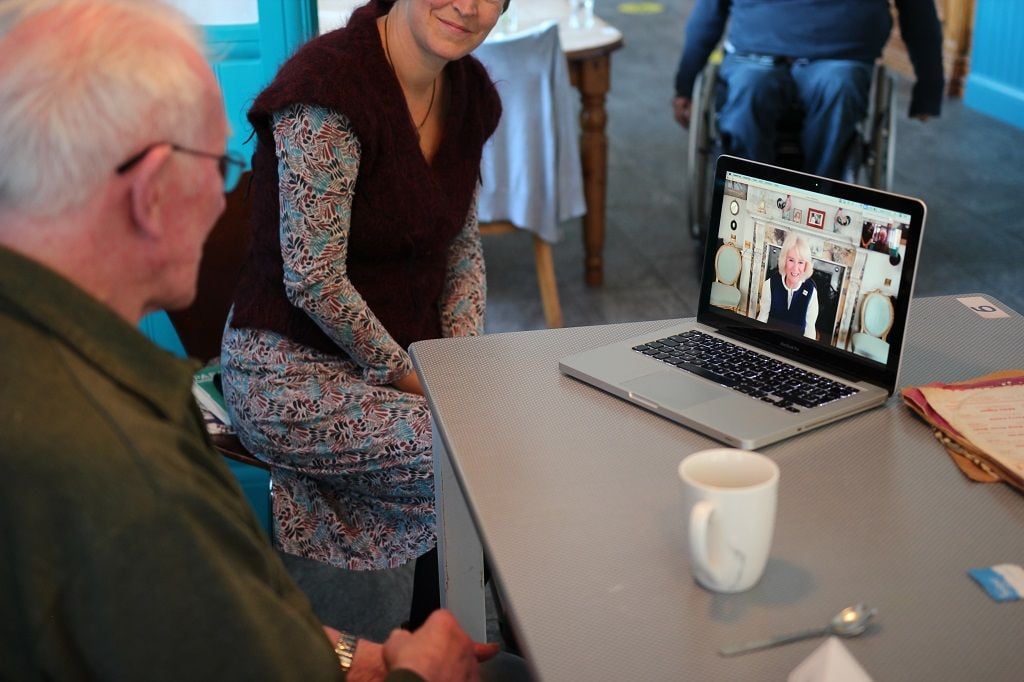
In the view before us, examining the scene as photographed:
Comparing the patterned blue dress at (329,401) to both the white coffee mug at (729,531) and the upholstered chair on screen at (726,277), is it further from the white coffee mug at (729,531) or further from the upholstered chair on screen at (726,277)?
the white coffee mug at (729,531)

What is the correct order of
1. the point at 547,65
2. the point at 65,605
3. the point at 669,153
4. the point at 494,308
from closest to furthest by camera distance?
the point at 65,605, the point at 547,65, the point at 494,308, the point at 669,153

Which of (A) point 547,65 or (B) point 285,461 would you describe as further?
(A) point 547,65

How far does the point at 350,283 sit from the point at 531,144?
138cm

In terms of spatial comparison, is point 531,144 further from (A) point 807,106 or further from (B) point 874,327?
(B) point 874,327

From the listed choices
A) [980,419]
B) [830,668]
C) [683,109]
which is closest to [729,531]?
[830,668]

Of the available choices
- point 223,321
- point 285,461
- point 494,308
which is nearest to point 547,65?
point 494,308

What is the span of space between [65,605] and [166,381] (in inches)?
6.8

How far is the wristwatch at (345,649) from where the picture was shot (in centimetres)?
120

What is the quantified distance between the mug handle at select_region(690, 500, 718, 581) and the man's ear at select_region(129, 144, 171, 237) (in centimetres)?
46

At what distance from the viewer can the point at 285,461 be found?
1760mm

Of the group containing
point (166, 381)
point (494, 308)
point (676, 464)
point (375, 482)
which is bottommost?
point (494, 308)

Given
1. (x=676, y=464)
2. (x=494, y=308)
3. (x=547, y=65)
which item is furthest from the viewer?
(x=494, y=308)

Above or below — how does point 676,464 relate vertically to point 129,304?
below

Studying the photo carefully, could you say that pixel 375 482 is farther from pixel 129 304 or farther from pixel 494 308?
pixel 494 308
